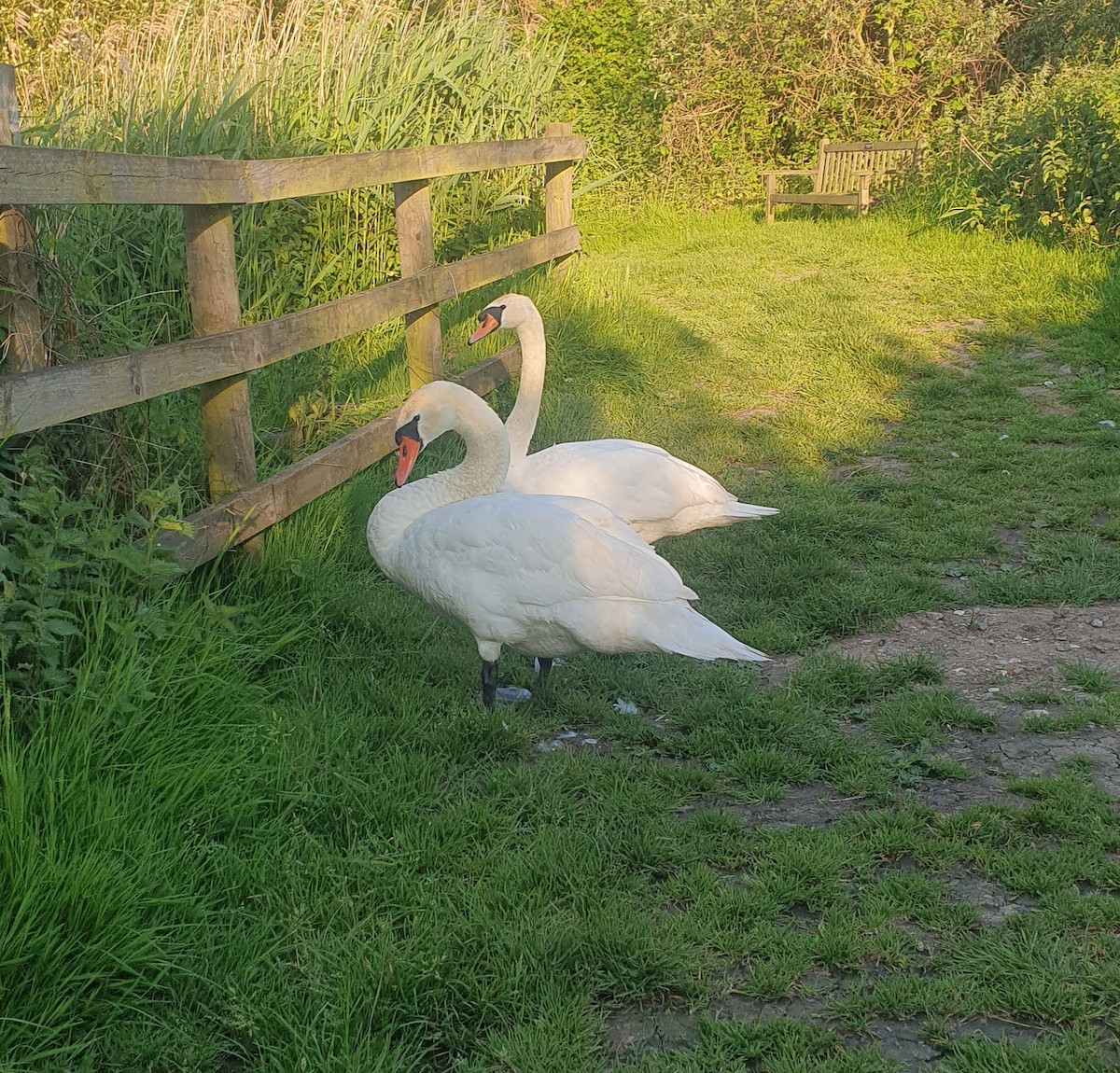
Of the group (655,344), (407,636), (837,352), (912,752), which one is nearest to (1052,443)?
(837,352)

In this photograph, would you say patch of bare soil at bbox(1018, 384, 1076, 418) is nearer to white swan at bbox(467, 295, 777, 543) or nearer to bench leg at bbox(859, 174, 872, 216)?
white swan at bbox(467, 295, 777, 543)

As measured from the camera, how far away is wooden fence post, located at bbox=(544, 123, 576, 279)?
31.8ft

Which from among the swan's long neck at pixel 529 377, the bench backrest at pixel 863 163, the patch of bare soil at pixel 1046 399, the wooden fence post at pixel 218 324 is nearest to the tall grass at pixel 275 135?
the wooden fence post at pixel 218 324

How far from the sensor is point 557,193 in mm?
9758

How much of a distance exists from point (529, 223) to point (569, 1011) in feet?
28.0

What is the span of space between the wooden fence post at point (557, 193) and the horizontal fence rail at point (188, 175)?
2.88 meters

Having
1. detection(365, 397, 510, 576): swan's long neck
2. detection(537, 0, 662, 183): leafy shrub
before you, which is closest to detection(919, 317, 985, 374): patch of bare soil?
detection(365, 397, 510, 576): swan's long neck

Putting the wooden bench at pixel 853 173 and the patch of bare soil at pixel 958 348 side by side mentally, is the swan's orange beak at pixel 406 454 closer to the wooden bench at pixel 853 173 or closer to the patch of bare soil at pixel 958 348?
the patch of bare soil at pixel 958 348

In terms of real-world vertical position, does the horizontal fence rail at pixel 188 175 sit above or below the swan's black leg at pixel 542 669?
above

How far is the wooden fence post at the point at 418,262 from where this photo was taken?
21.3 feet

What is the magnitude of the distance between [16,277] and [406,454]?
151 centimetres

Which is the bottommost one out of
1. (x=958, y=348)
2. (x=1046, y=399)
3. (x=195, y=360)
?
(x=1046, y=399)

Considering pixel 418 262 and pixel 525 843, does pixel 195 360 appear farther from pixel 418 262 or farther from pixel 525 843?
pixel 418 262

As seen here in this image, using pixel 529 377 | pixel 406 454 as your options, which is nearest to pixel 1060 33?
pixel 529 377
